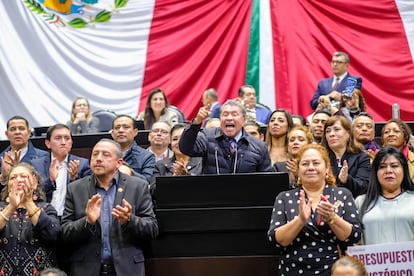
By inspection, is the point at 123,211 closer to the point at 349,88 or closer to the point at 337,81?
the point at 349,88

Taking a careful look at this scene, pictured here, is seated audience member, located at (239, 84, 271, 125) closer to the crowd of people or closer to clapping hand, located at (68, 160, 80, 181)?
the crowd of people

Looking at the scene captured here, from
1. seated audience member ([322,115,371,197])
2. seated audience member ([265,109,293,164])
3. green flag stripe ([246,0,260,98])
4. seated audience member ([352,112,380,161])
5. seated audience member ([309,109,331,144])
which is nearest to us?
seated audience member ([322,115,371,197])

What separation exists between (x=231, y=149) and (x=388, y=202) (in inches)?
46.5

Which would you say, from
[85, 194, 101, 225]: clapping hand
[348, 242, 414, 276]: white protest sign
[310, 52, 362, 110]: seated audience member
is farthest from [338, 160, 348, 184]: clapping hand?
[310, 52, 362, 110]: seated audience member

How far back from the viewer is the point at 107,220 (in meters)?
5.84

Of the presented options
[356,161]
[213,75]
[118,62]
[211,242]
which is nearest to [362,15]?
[213,75]

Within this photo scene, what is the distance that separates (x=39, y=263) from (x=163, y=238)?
0.82m

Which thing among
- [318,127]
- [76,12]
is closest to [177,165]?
[318,127]

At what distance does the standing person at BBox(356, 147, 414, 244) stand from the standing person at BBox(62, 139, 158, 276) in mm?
1298

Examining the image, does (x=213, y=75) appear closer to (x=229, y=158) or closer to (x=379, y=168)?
(x=229, y=158)

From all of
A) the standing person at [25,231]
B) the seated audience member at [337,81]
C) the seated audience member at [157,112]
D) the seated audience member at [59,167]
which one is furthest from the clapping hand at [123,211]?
the seated audience member at [337,81]

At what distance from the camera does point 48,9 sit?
444 inches

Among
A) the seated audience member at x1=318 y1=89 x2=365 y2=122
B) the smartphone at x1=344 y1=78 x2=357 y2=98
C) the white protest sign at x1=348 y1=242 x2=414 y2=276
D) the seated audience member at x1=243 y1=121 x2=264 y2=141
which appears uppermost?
the smartphone at x1=344 y1=78 x2=357 y2=98

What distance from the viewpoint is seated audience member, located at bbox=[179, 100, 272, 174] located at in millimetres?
6363
